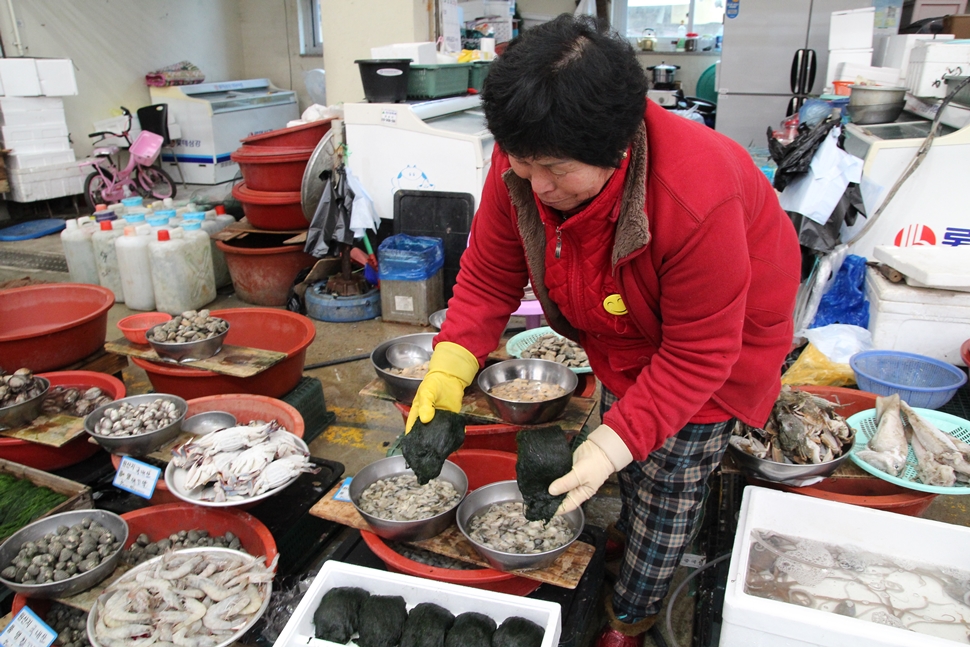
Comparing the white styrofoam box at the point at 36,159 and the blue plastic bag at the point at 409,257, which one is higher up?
the white styrofoam box at the point at 36,159

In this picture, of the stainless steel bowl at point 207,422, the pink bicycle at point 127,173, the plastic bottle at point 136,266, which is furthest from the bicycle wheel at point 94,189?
the stainless steel bowl at point 207,422

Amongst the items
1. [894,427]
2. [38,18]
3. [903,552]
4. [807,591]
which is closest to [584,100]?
[807,591]

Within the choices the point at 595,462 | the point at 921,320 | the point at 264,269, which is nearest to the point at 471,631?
the point at 595,462

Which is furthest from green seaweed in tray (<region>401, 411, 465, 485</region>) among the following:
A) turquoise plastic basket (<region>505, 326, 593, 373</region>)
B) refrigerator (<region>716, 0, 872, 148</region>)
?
refrigerator (<region>716, 0, 872, 148</region>)

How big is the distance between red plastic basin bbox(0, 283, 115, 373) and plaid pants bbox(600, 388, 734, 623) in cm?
276

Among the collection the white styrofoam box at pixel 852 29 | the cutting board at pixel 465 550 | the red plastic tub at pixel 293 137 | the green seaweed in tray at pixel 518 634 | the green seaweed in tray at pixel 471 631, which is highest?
the white styrofoam box at pixel 852 29

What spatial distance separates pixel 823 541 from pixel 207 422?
222 cm

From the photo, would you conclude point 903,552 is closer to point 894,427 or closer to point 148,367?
point 894,427

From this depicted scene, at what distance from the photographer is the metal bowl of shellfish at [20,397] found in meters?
2.55

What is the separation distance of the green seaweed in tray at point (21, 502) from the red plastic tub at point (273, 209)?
280cm

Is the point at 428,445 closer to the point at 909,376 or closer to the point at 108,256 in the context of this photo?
the point at 909,376

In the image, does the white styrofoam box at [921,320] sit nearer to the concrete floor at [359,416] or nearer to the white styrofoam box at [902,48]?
the concrete floor at [359,416]

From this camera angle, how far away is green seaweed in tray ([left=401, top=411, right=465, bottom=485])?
173cm

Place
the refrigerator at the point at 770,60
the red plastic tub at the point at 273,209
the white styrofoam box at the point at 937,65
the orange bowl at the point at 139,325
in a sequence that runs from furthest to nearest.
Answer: the refrigerator at the point at 770,60 → the red plastic tub at the point at 273,209 → the white styrofoam box at the point at 937,65 → the orange bowl at the point at 139,325
